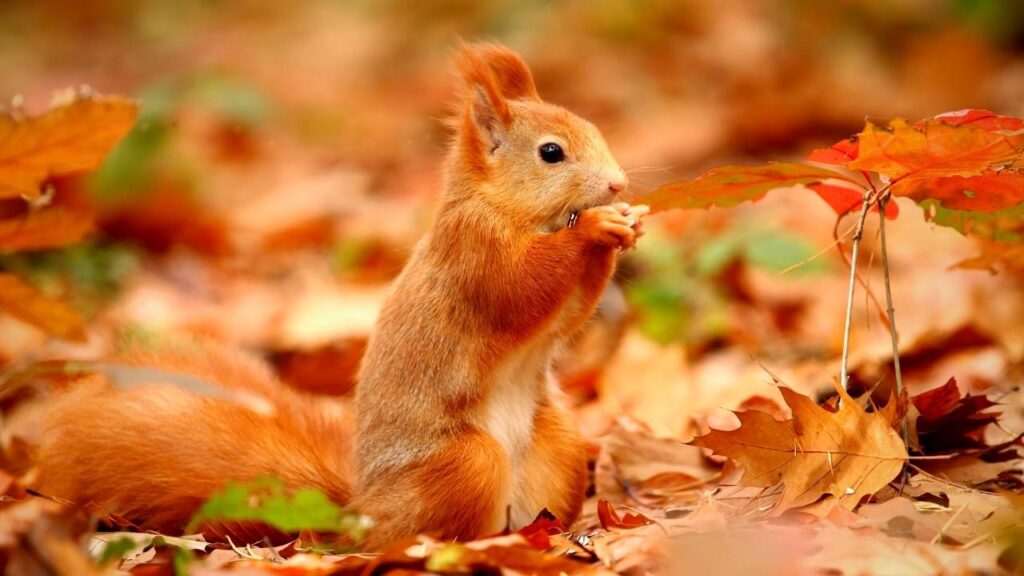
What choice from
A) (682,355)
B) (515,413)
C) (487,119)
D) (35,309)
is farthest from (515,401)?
(682,355)

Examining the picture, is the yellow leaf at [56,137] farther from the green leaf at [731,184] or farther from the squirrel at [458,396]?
the green leaf at [731,184]

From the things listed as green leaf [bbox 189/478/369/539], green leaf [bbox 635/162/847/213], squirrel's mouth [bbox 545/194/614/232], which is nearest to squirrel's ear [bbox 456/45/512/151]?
squirrel's mouth [bbox 545/194/614/232]

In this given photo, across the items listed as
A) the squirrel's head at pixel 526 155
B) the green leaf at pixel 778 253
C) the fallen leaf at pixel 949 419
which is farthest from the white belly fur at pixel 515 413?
the green leaf at pixel 778 253

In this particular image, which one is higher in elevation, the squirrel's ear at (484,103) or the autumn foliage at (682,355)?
the squirrel's ear at (484,103)

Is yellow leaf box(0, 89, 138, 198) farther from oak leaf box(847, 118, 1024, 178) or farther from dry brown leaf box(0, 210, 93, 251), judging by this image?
oak leaf box(847, 118, 1024, 178)

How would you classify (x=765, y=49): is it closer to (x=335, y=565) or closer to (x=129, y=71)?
(x=129, y=71)

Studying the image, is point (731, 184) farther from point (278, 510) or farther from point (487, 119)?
point (278, 510)
